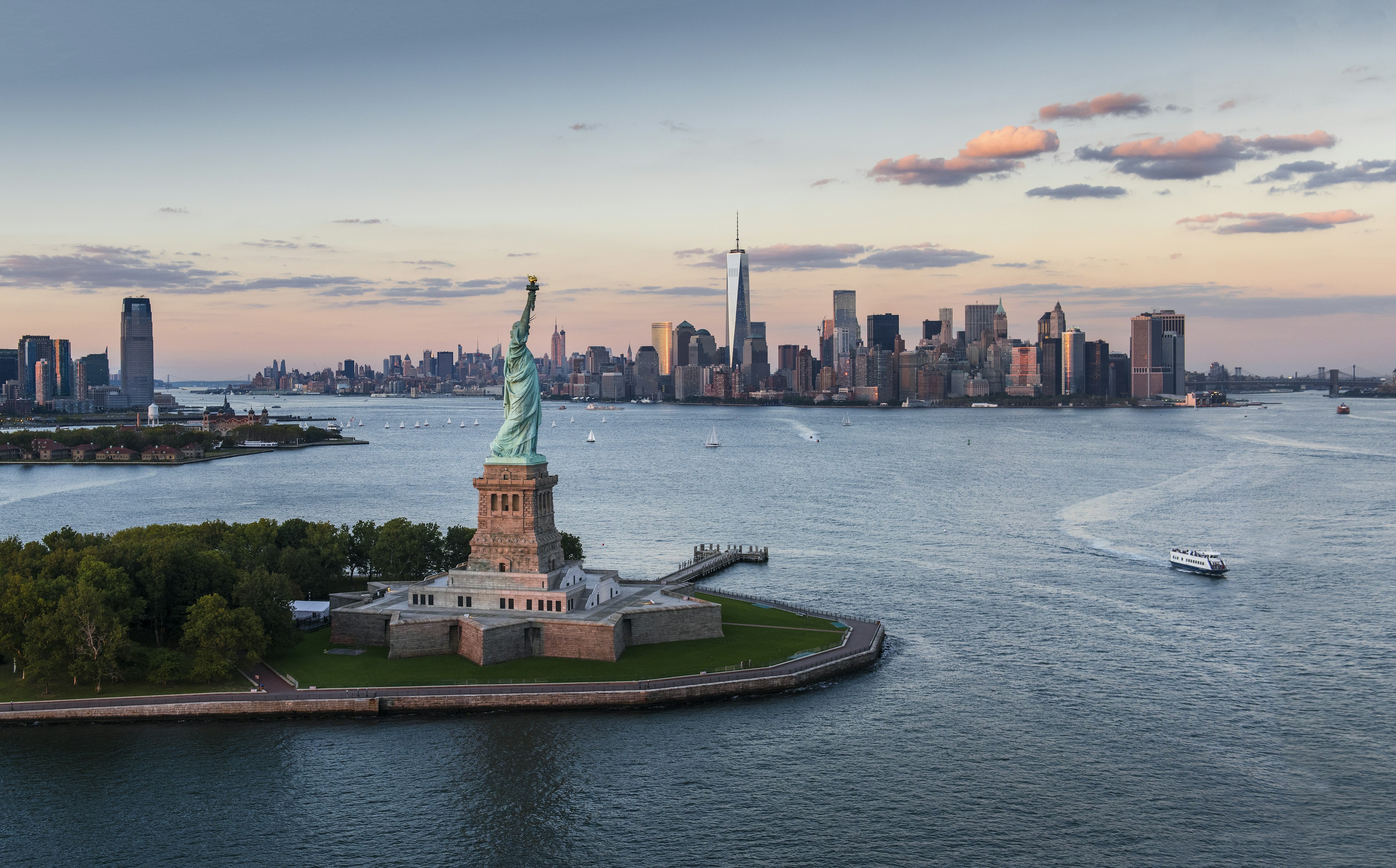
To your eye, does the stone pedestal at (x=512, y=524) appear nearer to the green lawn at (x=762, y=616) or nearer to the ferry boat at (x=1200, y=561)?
the green lawn at (x=762, y=616)

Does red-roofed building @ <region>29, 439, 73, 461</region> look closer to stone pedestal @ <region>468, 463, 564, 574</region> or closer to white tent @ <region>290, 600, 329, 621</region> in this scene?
white tent @ <region>290, 600, 329, 621</region>

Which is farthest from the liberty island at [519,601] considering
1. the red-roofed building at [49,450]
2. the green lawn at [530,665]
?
the red-roofed building at [49,450]

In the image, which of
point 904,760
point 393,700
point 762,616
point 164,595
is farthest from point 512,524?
point 904,760

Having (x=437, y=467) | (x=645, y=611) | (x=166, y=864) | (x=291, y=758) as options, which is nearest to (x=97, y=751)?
(x=291, y=758)

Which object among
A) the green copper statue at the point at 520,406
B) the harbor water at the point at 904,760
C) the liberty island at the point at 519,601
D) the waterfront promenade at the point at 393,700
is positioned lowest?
the harbor water at the point at 904,760

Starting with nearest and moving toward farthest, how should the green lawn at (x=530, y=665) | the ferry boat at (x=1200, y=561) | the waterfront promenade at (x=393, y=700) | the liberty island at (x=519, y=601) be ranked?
the waterfront promenade at (x=393, y=700) → the green lawn at (x=530, y=665) → the liberty island at (x=519, y=601) → the ferry boat at (x=1200, y=561)

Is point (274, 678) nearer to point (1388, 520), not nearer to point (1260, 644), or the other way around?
point (1260, 644)
